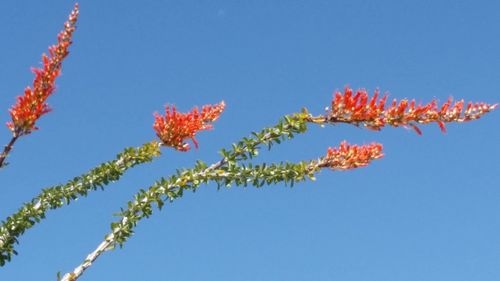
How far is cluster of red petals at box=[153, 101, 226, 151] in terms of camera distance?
9359 mm

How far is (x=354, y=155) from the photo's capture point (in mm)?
9000

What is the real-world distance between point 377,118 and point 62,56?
406 cm

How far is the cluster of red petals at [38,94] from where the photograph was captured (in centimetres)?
678

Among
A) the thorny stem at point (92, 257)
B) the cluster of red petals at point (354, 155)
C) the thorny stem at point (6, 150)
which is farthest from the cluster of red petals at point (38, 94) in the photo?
the cluster of red petals at point (354, 155)

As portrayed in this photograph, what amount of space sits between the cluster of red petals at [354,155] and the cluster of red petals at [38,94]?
3.88 metres

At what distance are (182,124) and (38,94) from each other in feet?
9.38

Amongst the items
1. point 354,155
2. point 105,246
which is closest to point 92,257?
point 105,246

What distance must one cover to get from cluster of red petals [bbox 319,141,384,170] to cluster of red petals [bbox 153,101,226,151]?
69.5 inches

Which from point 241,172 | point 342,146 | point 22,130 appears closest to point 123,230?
point 241,172

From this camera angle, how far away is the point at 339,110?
29.1 feet

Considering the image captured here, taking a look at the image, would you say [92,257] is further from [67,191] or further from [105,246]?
[67,191]

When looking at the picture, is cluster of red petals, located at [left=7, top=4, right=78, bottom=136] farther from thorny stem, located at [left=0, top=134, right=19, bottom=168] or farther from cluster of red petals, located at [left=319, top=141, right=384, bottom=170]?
cluster of red petals, located at [left=319, top=141, right=384, bottom=170]

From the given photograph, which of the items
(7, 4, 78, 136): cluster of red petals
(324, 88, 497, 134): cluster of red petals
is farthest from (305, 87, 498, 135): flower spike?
(7, 4, 78, 136): cluster of red petals

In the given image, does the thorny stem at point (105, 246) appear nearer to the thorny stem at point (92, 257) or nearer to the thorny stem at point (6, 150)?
the thorny stem at point (92, 257)
